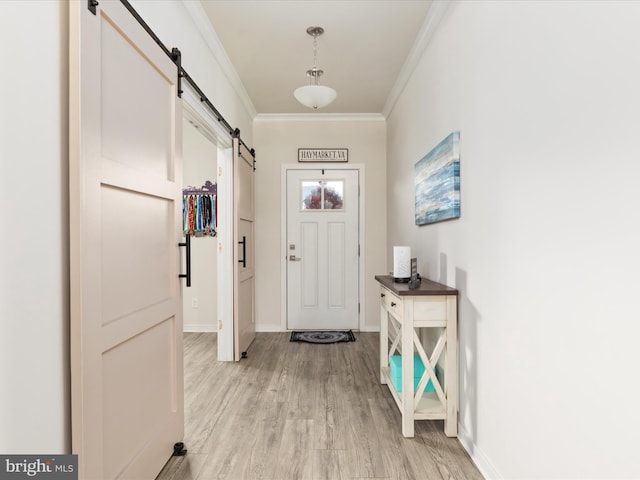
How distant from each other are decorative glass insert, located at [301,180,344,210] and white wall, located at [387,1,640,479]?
2583 millimetres

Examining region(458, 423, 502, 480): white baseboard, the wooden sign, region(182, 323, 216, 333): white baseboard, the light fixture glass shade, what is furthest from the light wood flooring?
the wooden sign

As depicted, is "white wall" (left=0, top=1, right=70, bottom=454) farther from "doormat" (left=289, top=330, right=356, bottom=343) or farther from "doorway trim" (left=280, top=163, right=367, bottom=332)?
"doorway trim" (left=280, top=163, right=367, bottom=332)

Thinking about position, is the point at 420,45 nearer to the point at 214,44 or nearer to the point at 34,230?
the point at 214,44

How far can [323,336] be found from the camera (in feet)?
14.8

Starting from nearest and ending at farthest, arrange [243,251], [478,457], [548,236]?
[548,236] → [478,457] → [243,251]

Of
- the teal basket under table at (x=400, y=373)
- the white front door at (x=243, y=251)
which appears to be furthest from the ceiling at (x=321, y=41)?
the teal basket under table at (x=400, y=373)

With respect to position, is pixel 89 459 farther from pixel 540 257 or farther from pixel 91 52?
pixel 540 257

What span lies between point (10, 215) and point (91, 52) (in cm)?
61

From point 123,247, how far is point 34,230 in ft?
1.34

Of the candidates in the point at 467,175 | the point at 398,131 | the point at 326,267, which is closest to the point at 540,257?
the point at 467,175

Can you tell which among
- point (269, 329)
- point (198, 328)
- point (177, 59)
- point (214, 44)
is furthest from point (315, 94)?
point (198, 328)

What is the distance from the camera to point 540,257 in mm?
1401

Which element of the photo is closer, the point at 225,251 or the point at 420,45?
the point at 420,45

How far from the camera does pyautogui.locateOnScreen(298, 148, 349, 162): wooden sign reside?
4785 mm
